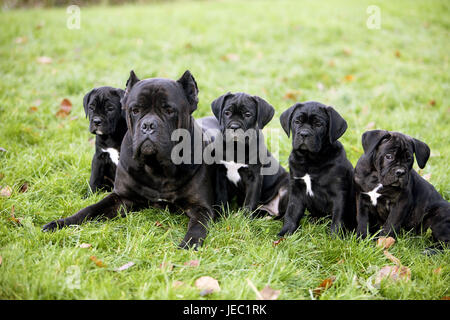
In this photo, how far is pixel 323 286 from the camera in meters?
3.05

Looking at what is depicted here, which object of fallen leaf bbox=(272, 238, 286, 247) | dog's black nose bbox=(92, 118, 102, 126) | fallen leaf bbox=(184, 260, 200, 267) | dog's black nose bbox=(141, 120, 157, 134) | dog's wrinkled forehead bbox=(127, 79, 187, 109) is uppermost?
dog's wrinkled forehead bbox=(127, 79, 187, 109)

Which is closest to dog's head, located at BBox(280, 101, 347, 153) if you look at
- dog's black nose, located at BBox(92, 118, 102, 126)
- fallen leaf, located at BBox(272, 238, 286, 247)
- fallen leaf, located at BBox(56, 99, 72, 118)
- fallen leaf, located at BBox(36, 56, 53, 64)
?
fallen leaf, located at BBox(272, 238, 286, 247)

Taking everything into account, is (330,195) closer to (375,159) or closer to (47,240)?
(375,159)

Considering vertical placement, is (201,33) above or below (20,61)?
above

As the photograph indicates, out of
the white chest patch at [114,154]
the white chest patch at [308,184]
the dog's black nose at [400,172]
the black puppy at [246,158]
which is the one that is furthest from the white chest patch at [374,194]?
the white chest patch at [114,154]

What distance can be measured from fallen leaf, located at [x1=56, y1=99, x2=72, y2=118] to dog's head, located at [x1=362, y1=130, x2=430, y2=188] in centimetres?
459

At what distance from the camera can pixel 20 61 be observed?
8.02 m

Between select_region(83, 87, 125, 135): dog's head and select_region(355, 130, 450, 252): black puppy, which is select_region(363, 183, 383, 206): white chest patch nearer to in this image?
select_region(355, 130, 450, 252): black puppy

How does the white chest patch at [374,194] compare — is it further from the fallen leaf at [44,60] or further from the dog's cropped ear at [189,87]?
the fallen leaf at [44,60]

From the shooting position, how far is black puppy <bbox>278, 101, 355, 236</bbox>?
3.90 meters

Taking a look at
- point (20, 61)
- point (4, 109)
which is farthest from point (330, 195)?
→ point (20, 61)
